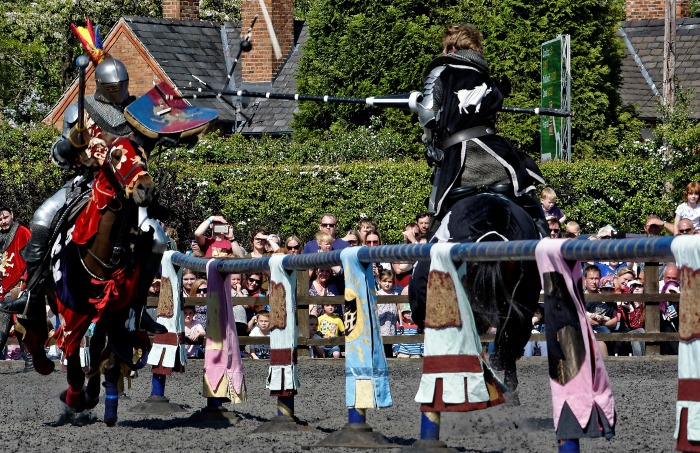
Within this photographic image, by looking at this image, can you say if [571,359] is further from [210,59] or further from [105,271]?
[210,59]

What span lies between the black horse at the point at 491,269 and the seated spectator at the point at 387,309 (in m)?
6.77

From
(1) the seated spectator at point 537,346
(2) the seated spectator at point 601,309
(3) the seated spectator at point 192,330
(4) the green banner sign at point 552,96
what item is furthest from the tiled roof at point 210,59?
(2) the seated spectator at point 601,309

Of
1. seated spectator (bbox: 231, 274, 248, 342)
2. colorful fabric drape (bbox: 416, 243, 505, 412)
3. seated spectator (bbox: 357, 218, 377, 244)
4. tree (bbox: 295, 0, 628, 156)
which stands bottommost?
colorful fabric drape (bbox: 416, 243, 505, 412)

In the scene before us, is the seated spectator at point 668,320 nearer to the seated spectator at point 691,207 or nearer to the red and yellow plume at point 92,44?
the seated spectator at point 691,207

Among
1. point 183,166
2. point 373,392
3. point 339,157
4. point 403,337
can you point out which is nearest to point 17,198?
point 183,166

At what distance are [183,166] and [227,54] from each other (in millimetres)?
18530

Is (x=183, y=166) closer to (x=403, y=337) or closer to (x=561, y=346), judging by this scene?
(x=403, y=337)

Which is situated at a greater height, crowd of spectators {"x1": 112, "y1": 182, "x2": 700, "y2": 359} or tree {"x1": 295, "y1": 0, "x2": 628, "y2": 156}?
tree {"x1": 295, "y1": 0, "x2": 628, "y2": 156}

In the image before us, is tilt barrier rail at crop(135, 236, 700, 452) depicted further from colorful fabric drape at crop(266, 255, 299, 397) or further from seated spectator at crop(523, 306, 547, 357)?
seated spectator at crop(523, 306, 547, 357)

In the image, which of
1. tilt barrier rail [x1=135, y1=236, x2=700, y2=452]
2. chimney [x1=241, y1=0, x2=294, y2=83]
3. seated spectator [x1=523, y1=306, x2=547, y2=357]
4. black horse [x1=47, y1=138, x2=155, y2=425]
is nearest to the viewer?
tilt barrier rail [x1=135, y1=236, x2=700, y2=452]

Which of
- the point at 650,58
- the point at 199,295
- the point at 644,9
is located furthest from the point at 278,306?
the point at 644,9

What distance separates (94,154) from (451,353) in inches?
142

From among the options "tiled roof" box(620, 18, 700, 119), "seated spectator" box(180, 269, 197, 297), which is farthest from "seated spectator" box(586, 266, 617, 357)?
"tiled roof" box(620, 18, 700, 119)

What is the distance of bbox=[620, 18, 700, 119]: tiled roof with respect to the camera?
38.2 metres
